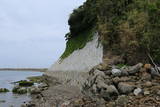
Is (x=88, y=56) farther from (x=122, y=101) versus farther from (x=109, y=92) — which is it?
(x=122, y=101)

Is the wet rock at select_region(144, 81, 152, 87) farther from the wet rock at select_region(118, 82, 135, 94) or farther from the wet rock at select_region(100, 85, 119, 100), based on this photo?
the wet rock at select_region(100, 85, 119, 100)

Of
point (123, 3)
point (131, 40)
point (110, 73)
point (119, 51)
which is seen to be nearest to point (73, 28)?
point (123, 3)

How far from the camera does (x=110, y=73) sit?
1542cm

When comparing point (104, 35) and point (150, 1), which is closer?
point (150, 1)

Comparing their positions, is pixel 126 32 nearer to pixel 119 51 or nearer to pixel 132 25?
pixel 132 25

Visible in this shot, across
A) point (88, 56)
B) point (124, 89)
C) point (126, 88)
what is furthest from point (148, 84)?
point (88, 56)

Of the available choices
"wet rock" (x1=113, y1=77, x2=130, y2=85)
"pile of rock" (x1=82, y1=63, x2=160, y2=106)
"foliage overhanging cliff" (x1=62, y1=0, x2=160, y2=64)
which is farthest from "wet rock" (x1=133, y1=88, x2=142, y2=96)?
"foliage overhanging cliff" (x1=62, y1=0, x2=160, y2=64)

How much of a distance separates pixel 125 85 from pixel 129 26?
6.55 metres

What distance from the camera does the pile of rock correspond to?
12.1 m

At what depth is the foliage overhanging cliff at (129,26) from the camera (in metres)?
16.9

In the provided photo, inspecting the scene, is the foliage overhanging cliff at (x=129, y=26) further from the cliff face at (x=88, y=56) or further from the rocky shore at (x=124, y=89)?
the rocky shore at (x=124, y=89)

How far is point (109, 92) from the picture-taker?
43.4ft

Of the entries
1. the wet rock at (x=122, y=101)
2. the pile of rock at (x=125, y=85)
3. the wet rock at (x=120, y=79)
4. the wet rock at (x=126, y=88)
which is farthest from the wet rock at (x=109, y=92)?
the wet rock at (x=122, y=101)

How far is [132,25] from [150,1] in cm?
229
